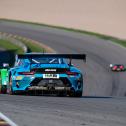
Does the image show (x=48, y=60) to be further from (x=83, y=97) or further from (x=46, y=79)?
(x=83, y=97)

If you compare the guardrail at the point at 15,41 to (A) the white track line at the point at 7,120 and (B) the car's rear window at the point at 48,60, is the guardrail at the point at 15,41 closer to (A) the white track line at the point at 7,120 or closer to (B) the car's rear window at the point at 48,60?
(B) the car's rear window at the point at 48,60

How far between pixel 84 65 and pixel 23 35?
19014mm

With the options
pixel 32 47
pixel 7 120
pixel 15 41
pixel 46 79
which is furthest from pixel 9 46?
pixel 7 120

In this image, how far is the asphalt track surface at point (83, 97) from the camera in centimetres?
903

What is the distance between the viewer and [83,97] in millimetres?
16172

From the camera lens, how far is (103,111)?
1025 cm

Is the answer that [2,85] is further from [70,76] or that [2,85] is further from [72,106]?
[72,106]

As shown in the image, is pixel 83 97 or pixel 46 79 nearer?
pixel 46 79

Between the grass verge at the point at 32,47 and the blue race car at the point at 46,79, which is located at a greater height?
the grass verge at the point at 32,47

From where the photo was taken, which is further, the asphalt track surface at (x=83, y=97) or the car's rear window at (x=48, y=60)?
the car's rear window at (x=48, y=60)

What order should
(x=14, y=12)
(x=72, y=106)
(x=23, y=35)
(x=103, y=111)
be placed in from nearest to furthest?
(x=103, y=111)
(x=72, y=106)
(x=23, y=35)
(x=14, y=12)

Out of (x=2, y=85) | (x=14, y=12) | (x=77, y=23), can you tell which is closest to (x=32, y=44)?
(x=77, y=23)

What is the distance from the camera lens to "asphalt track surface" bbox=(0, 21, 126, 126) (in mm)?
9031

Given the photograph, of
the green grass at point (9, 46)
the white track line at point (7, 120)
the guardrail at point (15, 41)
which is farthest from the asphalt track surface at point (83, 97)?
the green grass at point (9, 46)
